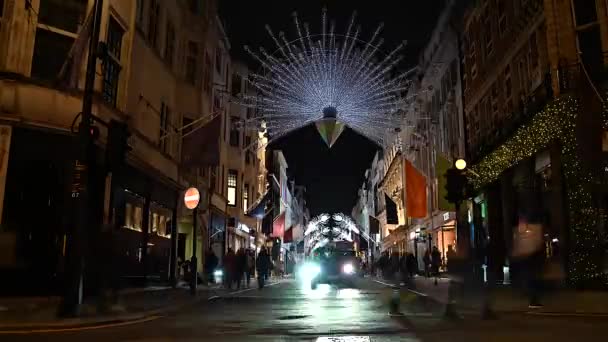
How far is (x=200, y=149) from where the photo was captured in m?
21.3

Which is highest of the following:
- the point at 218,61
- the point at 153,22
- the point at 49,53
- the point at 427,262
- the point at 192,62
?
the point at 218,61

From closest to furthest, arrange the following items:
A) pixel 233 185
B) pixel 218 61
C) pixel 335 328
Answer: pixel 335 328
pixel 218 61
pixel 233 185

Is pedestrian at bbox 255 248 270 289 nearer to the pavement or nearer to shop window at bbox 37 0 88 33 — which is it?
the pavement

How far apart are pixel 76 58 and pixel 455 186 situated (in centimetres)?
1082

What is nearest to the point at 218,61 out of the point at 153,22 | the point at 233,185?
the point at 233,185

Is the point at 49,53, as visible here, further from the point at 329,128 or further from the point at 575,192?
the point at 575,192

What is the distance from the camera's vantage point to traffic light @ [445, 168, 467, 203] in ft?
42.3

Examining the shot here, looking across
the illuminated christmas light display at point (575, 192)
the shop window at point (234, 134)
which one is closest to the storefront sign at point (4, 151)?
the illuminated christmas light display at point (575, 192)

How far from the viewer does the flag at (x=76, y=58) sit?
1544 centimetres

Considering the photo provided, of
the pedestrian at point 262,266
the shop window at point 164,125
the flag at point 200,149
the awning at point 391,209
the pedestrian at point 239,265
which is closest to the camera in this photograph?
the flag at point 200,149

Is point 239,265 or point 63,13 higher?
point 63,13

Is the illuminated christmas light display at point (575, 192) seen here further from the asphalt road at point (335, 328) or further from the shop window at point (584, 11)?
the asphalt road at point (335, 328)

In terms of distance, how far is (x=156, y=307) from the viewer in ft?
46.6

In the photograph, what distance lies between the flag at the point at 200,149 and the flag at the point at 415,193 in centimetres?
1207
